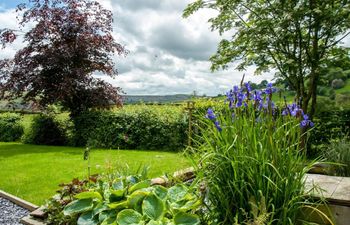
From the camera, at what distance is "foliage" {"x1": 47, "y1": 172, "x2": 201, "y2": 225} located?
2.53 metres

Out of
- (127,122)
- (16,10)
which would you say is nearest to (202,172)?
(127,122)

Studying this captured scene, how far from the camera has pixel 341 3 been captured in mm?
7395

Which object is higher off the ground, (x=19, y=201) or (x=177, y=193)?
(x=177, y=193)

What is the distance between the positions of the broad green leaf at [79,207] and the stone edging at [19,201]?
5.22 ft

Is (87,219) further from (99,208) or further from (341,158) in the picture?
(341,158)

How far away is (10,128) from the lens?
45.1ft

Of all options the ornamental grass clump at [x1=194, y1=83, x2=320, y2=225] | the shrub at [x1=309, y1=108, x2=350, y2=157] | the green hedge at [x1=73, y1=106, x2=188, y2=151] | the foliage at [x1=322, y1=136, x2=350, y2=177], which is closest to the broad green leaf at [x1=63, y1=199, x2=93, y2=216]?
the ornamental grass clump at [x1=194, y1=83, x2=320, y2=225]

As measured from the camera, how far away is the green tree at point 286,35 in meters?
7.21

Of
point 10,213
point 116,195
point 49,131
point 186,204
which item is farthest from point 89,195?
point 49,131

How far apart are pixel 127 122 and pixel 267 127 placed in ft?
26.3

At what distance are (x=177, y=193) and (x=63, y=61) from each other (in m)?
9.27

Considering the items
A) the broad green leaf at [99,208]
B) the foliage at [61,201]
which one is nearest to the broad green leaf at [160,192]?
the broad green leaf at [99,208]

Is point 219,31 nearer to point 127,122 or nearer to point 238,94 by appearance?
point 127,122

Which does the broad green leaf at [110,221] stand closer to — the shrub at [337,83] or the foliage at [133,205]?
the foliage at [133,205]
